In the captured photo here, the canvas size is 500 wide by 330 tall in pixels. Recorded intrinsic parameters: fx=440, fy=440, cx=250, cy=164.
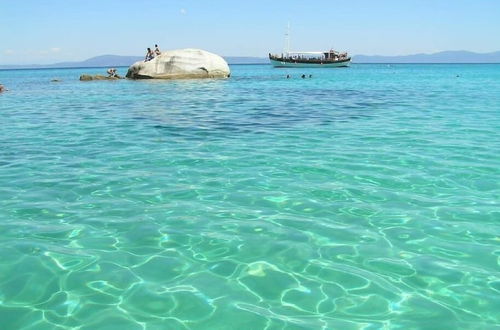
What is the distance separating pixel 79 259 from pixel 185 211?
1772mm

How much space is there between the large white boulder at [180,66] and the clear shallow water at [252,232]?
25.8 metres

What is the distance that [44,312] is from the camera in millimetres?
3883

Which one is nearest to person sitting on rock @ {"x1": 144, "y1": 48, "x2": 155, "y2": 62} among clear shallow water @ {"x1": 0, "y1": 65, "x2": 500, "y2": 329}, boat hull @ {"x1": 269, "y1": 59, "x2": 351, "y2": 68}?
clear shallow water @ {"x1": 0, "y1": 65, "x2": 500, "y2": 329}

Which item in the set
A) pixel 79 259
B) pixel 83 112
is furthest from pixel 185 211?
pixel 83 112

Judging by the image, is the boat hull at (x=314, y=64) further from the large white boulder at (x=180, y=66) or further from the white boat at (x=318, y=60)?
the large white boulder at (x=180, y=66)

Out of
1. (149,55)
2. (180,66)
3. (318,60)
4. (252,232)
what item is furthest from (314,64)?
(252,232)

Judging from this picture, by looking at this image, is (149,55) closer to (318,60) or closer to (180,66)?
(180,66)

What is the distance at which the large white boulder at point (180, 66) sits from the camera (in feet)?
120

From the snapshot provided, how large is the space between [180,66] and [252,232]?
32.9m

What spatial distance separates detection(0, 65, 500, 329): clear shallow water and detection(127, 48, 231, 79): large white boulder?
2580 cm

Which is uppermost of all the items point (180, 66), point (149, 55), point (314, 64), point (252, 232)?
point (314, 64)

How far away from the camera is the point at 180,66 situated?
36.6 m

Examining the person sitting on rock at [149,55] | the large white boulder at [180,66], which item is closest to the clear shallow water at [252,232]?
the large white boulder at [180,66]

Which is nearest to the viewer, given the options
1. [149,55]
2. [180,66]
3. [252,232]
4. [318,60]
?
[252,232]
